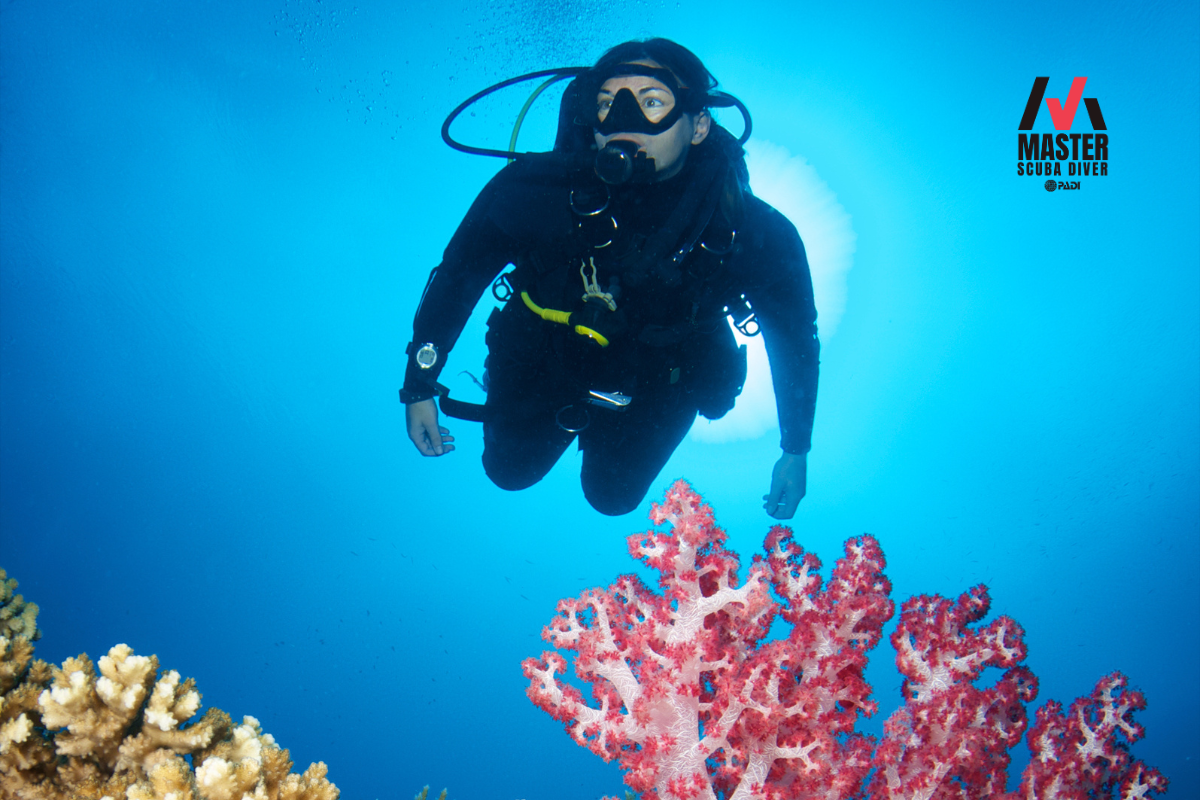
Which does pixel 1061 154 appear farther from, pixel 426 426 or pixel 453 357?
pixel 453 357

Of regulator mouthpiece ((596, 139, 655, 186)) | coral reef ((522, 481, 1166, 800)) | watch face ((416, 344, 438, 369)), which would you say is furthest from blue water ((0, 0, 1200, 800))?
coral reef ((522, 481, 1166, 800))

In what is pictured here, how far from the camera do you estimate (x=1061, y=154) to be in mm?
9383

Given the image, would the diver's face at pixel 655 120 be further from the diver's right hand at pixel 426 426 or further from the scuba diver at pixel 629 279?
the diver's right hand at pixel 426 426

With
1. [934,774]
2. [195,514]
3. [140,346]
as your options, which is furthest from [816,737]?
[195,514]

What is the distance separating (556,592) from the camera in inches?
882

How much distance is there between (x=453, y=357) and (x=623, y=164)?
34.4ft

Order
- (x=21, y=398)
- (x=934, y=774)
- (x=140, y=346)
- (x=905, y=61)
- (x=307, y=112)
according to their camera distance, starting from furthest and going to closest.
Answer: (x=21, y=398), (x=140, y=346), (x=307, y=112), (x=905, y=61), (x=934, y=774)

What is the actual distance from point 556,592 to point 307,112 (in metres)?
19.2

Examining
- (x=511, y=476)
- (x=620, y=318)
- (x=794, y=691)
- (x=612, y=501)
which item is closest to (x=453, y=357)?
(x=511, y=476)

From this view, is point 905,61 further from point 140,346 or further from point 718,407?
point 140,346

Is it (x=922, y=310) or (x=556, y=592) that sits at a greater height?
(x=922, y=310)

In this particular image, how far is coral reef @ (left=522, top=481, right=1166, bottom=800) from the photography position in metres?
2.27

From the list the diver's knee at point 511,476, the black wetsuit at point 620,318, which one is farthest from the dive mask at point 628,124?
the diver's knee at point 511,476

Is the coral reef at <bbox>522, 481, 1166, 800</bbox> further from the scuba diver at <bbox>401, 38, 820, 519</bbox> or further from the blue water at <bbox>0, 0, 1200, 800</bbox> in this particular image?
the blue water at <bbox>0, 0, 1200, 800</bbox>
